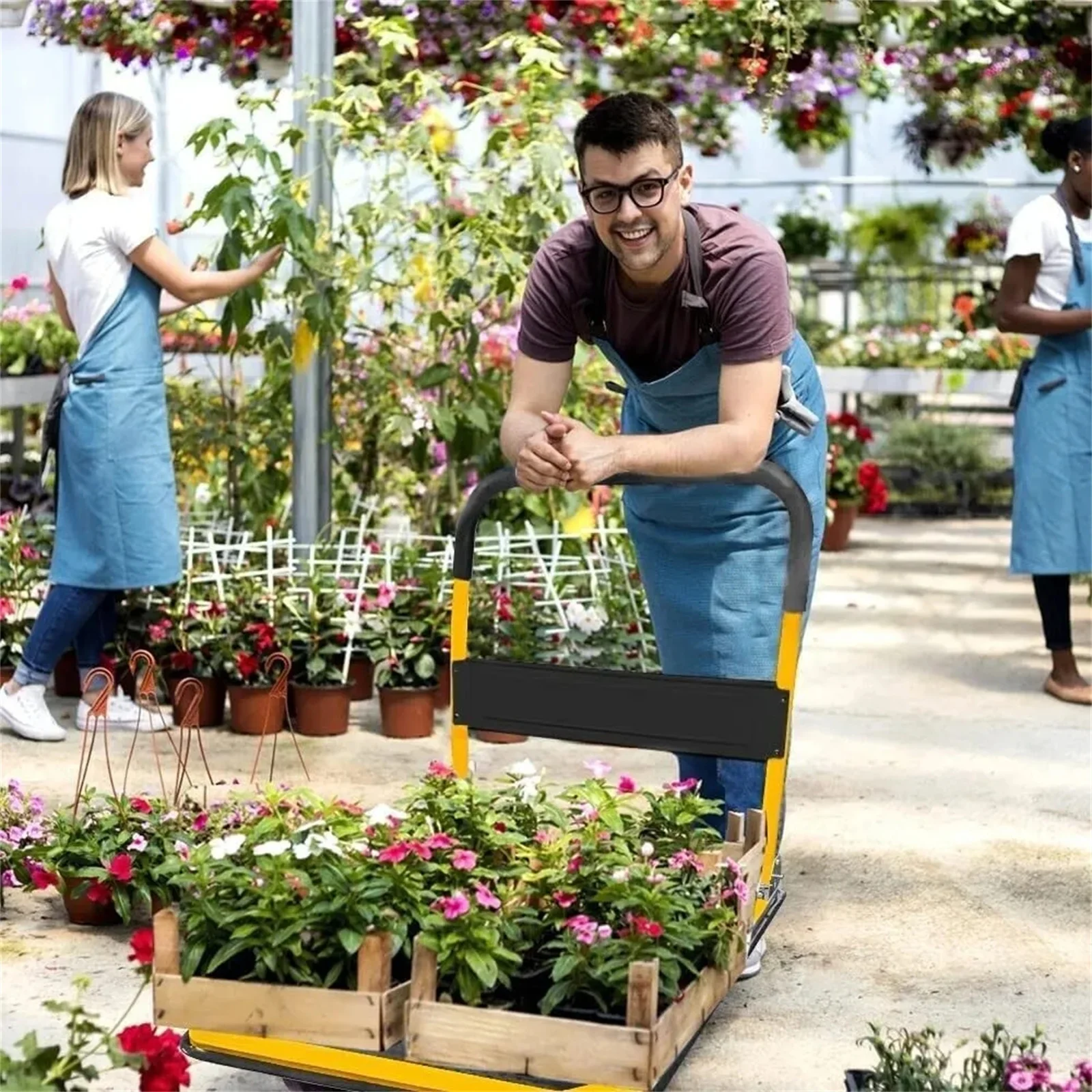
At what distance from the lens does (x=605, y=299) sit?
318 cm

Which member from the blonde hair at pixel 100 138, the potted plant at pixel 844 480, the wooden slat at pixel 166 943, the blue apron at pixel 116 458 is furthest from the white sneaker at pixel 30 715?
the potted plant at pixel 844 480

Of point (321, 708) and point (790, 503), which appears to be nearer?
point (790, 503)

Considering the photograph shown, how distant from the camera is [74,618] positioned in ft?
16.3

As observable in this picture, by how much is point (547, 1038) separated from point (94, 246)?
296 centimetres

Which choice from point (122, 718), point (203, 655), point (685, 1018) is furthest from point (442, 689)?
point (685, 1018)

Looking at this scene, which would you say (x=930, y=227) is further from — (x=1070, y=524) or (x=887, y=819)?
(x=887, y=819)

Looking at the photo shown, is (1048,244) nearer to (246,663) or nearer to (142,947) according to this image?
(246,663)

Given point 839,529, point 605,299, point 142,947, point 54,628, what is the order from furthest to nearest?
point 839,529 → point 54,628 → point 605,299 → point 142,947

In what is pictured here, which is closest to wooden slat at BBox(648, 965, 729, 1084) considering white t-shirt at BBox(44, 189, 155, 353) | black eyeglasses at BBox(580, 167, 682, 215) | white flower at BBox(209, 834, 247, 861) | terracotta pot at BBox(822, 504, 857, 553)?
white flower at BBox(209, 834, 247, 861)

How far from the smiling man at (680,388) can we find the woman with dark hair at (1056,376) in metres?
1.98

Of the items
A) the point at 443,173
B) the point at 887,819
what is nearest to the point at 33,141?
the point at 443,173

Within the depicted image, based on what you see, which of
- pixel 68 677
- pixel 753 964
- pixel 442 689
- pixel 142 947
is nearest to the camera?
pixel 142 947

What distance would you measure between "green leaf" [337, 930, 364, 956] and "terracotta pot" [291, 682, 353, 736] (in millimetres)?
2387

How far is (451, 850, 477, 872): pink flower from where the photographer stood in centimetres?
268
